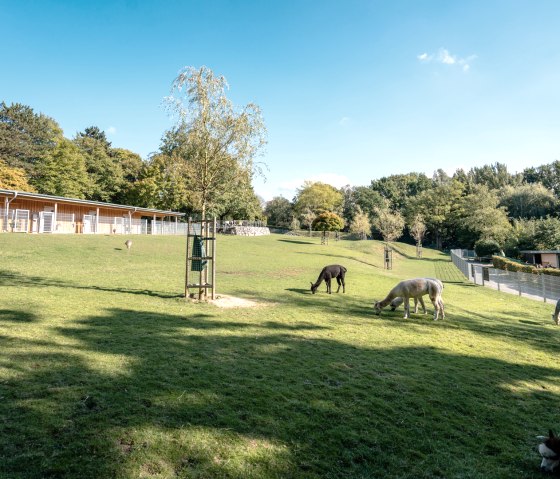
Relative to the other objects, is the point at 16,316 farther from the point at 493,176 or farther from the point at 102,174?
the point at 493,176

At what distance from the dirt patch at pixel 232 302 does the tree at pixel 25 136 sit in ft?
163

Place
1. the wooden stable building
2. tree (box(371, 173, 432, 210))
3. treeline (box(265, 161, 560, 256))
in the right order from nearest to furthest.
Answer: the wooden stable building < treeline (box(265, 161, 560, 256)) < tree (box(371, 173, 432, 210))

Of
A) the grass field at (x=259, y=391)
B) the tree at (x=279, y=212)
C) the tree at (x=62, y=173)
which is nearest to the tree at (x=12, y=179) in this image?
the tree at (x=62, y=173)

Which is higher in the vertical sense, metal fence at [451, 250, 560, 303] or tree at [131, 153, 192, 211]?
tree at [131, 153, 192, 211]

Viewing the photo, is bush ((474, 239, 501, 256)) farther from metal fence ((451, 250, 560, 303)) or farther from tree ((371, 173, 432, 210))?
tree ((371, 173, 432, 210))

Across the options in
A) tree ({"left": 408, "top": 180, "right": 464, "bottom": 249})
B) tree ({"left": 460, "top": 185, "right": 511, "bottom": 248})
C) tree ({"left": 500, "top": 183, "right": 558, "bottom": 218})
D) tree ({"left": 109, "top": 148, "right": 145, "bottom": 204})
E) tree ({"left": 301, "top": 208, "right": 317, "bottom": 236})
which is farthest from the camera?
tree ({"left": 408, "top": 180, "right": 464, "bottom": 249})

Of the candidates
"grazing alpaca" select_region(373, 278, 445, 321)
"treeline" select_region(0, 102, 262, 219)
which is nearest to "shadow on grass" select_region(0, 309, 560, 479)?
"grazing alpaca" select_region(373, 278, 445, 321)

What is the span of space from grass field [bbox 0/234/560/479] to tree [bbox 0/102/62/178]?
49.8m

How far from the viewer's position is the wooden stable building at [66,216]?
106ft

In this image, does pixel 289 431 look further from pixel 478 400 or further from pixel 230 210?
pixel 230 210

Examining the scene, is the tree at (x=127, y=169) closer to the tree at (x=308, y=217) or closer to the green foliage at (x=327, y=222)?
the green foliage at (x=327, y=222)

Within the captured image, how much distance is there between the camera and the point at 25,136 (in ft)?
181

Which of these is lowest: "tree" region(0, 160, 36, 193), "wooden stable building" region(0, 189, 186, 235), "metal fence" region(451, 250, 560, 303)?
"metal fence" region(451, 250, 560, 303)

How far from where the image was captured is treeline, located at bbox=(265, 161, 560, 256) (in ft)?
187
